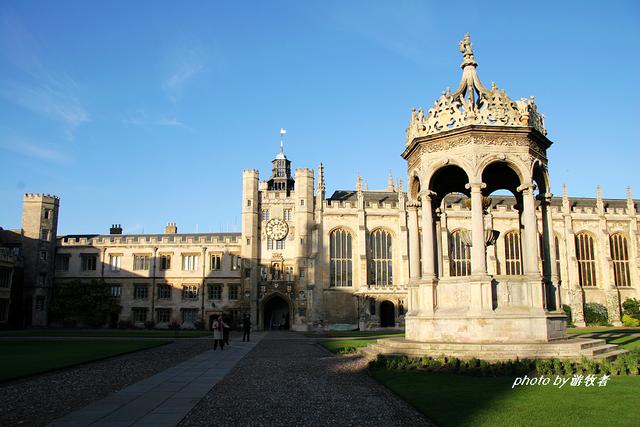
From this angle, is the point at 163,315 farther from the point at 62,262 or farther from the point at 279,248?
the point at 279,248

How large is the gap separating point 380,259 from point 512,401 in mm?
Answer: 46333

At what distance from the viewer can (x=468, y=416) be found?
30.0ft

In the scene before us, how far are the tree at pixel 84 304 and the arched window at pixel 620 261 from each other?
2160 inches

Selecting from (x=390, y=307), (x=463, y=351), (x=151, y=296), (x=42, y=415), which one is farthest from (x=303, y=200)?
(x=42, y=415)

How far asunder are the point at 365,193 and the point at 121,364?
46.2 metres

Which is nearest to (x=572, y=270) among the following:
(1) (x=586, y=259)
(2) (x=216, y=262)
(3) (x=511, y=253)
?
A: (1) (x=586, y=259)

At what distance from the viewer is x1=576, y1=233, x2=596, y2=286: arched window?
195 feet

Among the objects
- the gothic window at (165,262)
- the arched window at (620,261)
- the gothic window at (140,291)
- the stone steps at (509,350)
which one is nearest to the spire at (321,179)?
the gothic window at (165,262)

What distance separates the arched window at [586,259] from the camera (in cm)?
5950

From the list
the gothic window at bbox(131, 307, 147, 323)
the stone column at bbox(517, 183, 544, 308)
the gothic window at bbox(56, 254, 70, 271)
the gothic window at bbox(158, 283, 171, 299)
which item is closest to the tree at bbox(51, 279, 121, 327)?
the gothic window at bbox(131, 307, 147, 323)

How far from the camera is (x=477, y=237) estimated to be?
17141 mm

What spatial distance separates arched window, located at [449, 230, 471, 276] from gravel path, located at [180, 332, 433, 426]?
1666 inches

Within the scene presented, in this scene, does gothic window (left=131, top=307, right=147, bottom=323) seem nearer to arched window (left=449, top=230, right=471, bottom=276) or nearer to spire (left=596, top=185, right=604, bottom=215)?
arched window (left=449, top=230, right=471, bottom=276)

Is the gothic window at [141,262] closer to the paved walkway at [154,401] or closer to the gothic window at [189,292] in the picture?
the gothic window at [189,292]
